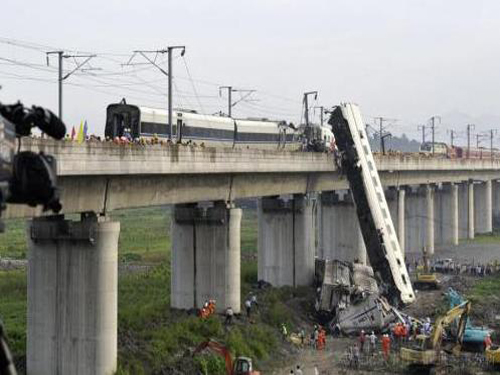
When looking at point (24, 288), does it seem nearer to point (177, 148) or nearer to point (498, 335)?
point (177, 148)

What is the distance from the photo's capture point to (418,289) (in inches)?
2263

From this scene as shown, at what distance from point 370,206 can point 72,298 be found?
2786 cm

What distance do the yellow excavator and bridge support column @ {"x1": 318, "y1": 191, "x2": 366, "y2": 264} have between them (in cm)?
2513

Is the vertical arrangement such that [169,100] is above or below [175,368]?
above

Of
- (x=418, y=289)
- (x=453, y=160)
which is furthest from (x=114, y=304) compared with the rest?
(x=453, y=160)

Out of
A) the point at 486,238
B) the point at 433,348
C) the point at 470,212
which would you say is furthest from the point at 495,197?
the point at 433,348

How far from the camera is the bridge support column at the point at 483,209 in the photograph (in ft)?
371

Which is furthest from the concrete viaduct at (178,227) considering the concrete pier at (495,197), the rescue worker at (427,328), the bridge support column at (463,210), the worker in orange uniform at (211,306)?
the concrete pier at (495,197)

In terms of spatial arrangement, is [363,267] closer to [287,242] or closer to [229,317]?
[287,242]

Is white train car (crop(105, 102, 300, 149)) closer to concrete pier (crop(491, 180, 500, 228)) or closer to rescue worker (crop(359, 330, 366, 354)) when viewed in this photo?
rescue worker (crop(359, 330, 366, 354))

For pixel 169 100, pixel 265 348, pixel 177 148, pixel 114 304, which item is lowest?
pixel 265 348

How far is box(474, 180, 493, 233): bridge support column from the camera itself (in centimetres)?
11300

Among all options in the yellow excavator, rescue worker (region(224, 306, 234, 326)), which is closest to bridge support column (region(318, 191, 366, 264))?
rescue worker (region(224, 306, 234, 326))

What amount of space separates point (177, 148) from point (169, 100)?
4.14m
